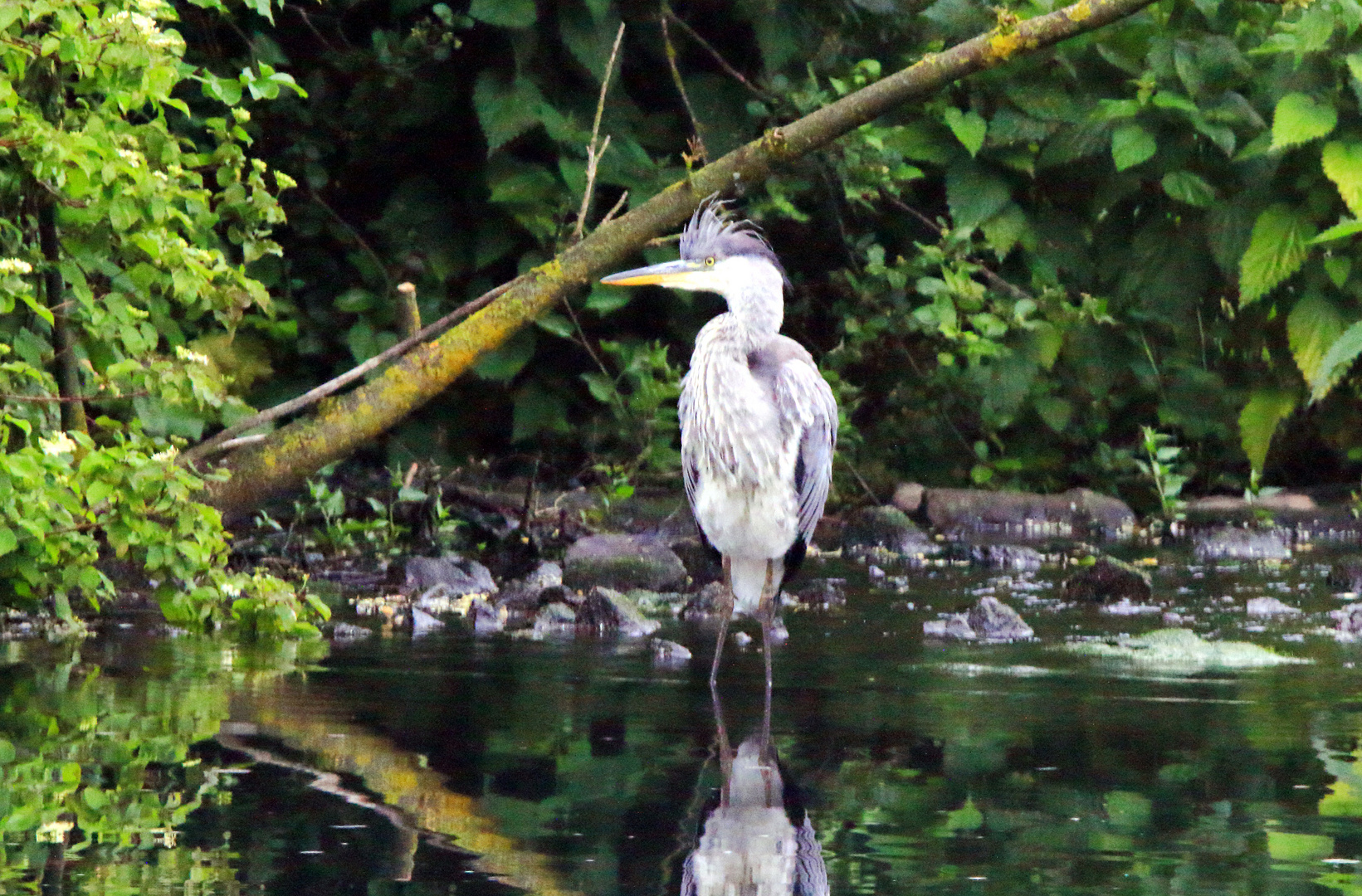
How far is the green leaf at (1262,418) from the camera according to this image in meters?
9.10

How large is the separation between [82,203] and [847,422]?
4.59m

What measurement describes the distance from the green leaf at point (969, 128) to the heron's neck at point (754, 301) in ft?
11.8

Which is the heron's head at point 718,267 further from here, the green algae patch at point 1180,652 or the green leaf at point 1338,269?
the green leaf at point 1338,269

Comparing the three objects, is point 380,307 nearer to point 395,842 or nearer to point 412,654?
point 412,654

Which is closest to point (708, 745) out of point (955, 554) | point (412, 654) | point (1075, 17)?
point (412, 654)

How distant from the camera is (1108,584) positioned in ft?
21.6

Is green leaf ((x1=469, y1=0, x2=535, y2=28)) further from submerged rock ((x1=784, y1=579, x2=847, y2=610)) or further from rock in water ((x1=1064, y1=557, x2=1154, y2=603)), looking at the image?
rock in water ((x1=1064, y1=557, x2=1154, y2=603))

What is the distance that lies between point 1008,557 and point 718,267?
2.98m

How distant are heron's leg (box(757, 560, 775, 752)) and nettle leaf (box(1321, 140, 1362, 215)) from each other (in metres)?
3.95

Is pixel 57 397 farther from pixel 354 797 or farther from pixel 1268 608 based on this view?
pixel 1268 608

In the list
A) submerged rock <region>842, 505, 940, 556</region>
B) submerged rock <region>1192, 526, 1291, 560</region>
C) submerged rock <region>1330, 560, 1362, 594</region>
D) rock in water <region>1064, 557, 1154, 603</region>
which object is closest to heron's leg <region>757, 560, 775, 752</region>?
rock in water <region>1064, 557, 1154, 603</region>

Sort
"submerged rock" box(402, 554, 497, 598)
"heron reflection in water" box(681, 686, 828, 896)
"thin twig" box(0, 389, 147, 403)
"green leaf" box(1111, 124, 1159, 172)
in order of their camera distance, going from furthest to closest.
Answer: "green leaf" box(1111, 124, 1159, 172) → "submerged rock" box(402, 554, 497, 598) → "thin twig" box(0, 389, 147, 403) → "heron reflection in water" box(681, 686, 828, 896)

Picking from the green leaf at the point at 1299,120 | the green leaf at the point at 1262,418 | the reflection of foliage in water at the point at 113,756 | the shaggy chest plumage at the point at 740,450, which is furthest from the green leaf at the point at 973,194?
the reflection of foliage in water at the point at 113,756

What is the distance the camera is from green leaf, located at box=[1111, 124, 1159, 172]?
8445 millimetres
